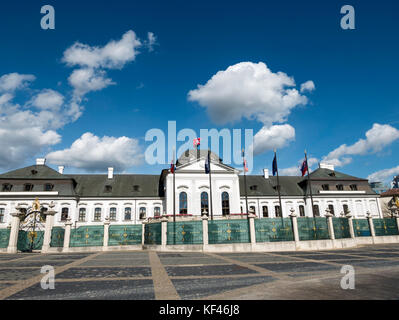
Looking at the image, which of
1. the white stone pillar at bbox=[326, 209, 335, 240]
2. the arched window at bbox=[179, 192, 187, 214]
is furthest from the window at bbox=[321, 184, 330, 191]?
the white stone pillar at bbox=[326, 209, 335, 240]

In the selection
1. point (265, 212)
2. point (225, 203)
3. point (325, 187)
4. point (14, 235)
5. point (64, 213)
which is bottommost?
point (14, 235)

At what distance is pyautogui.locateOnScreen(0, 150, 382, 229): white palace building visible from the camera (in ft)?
117

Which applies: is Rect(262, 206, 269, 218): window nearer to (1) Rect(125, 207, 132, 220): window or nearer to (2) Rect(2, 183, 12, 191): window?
(1) Rect(125, 207, 132, 220): window

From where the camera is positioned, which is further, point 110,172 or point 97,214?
point 110,172

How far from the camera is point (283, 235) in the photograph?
1938cm

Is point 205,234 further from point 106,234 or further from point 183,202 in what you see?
point 183,202

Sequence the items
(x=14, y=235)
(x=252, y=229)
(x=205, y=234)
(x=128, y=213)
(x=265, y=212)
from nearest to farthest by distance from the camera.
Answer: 1. (x=205, y=234)
2. (x=252, y=229)
3. (x=14, y=235)
4. (x=128, y=213)
5. (x=265, y=212)

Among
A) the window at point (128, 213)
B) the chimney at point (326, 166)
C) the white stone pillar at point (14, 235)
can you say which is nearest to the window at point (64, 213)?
the window at point (128, 213)

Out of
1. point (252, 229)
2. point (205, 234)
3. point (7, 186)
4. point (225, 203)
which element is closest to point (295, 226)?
point (252, 229)

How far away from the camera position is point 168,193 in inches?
1422

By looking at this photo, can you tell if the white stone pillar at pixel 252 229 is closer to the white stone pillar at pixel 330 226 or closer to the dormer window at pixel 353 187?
the white stone pillar at pixel 330 226
